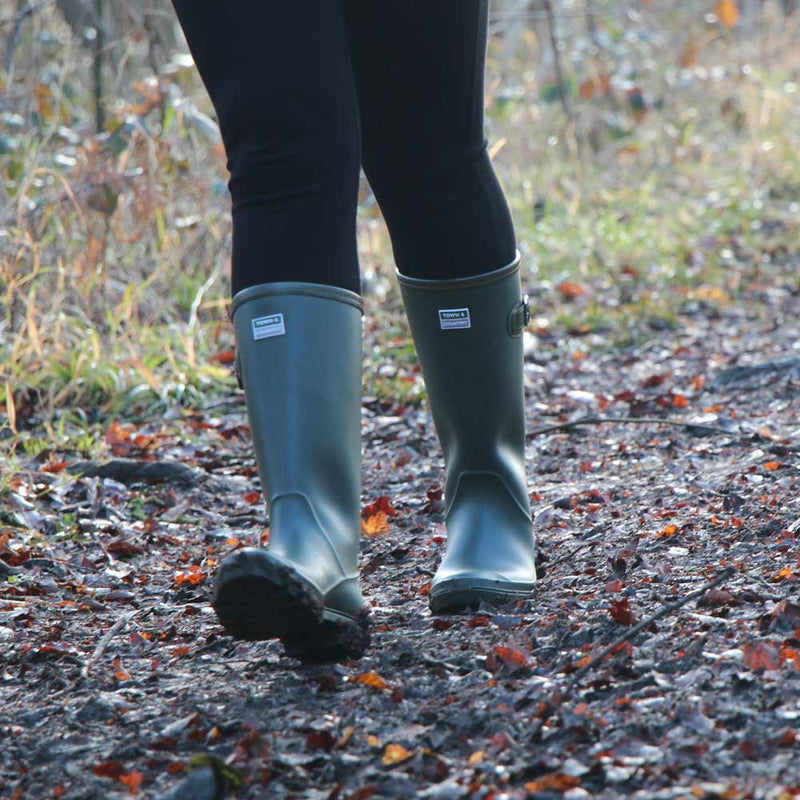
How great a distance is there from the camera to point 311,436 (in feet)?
4.86

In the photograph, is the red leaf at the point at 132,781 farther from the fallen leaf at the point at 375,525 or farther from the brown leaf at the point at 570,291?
the brown leaf at the point at 570,291

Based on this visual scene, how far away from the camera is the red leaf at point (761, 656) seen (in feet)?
4.38

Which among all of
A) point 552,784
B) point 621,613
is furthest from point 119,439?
point 552,784

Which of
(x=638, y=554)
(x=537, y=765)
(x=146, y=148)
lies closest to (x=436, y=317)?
(x=638, y=554)

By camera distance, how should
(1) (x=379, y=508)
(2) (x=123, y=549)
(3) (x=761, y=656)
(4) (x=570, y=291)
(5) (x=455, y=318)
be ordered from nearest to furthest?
1. (3) (x=761, y=656)
2. (5) (x=455, y=318)
3. (2) (x=123, y=549)
4. (1) (x=379, y=508)
5. (4) (x=570, y=291)

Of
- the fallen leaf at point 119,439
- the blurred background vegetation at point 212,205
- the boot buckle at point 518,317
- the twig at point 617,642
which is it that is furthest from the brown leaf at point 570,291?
the twig at point 617,642

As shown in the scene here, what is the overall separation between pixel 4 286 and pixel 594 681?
285 centimetres

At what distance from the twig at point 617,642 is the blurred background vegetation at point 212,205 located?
167 cm

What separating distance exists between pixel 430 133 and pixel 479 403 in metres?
0.43

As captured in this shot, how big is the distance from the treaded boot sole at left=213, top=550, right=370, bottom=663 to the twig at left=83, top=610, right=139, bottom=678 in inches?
13.5

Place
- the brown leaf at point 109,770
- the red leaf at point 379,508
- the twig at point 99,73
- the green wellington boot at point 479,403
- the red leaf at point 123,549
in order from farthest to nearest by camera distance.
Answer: the twig at point 99,73, the red leaf at point 379,508, the red leaf at point 123,549, the green wellington boot at point 479,403, the brown leaf at point 109,770

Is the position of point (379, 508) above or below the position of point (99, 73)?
below

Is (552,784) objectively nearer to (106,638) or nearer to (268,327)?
(268,327)

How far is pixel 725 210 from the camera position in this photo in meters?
5.98
